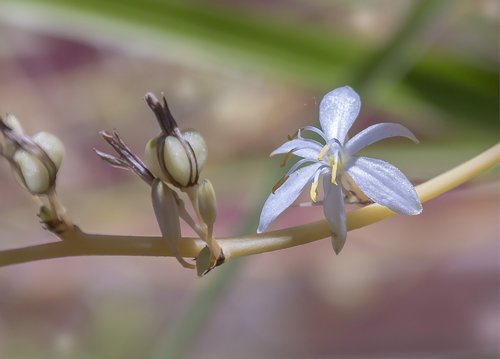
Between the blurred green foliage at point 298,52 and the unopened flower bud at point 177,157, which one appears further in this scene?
the blurred green foliage at point 298,52

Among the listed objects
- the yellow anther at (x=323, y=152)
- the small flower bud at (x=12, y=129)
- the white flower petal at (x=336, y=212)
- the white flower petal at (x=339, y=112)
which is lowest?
the white flower petal at (x=336, y=212)

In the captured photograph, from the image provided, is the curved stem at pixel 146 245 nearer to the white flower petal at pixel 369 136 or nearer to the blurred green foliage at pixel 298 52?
the white flower petal at pixel 369 136

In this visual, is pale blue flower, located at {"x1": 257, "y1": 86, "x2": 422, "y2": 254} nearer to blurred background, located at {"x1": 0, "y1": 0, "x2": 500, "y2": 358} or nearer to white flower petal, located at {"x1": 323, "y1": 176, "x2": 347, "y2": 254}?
white flower petal, located at {"x1": 323, "y1": 176, "x2": 347, "y2": 254}

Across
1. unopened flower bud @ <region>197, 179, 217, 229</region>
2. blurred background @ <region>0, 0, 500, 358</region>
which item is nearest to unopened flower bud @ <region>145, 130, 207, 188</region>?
unopened flower bud @ <region>197, 179, 217, 229</region>

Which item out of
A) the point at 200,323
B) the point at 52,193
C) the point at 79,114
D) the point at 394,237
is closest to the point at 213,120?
the point at 79,114

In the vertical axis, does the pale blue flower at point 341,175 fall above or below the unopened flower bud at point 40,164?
below

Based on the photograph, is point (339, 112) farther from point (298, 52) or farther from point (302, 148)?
point (298, 52)

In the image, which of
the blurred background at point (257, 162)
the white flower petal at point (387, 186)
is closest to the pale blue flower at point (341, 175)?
the white flower petal at point (387, 186)
